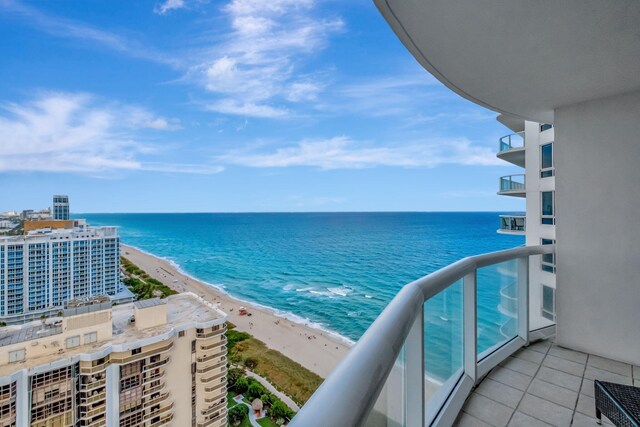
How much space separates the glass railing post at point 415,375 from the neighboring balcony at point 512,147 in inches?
560

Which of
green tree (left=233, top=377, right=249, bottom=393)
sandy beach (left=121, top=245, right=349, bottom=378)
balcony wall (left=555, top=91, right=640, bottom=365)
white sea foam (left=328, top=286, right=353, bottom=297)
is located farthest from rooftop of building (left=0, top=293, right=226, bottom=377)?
white sea foam (left=328, top=286, right=353, bottom=297)

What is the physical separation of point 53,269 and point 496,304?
32375 millimetres

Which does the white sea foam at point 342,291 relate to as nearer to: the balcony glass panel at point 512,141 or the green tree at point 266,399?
the green tree at point 266,399

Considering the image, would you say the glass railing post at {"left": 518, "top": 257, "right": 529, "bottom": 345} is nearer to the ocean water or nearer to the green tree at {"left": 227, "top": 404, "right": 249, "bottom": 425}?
the ocean water

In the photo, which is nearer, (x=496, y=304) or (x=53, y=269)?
(x=496, y=304)

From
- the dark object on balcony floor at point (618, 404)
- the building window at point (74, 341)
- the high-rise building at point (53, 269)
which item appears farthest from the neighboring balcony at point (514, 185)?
the high-rise building at point (53, 269)

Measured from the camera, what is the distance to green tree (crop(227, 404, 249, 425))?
11883 millimetres

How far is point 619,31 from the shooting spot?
6.20 ft

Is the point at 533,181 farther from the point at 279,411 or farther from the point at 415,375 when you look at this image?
the point at 279,411

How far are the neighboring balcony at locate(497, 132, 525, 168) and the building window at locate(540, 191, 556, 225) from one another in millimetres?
2551

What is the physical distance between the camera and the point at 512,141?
13.1m

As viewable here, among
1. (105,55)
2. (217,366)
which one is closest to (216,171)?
(105,55)

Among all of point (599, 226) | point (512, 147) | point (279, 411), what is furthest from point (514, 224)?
point (279, 411)

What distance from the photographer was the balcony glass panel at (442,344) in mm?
1594
